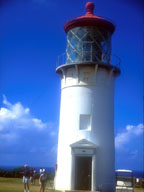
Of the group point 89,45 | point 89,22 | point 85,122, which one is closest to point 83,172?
point 85,122

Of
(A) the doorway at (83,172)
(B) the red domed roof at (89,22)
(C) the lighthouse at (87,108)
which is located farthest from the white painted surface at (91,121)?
(B) the red domed roof at (89,22)

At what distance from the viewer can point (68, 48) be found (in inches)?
914

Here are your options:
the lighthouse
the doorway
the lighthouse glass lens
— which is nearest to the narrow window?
the lighthouse

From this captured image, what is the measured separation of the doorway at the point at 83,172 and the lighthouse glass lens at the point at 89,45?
275 inches

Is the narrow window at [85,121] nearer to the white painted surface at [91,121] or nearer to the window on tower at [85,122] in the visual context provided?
the window on tower at [85,122]

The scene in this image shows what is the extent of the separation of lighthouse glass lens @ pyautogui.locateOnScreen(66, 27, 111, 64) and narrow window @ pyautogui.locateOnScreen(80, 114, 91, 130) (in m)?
3.98

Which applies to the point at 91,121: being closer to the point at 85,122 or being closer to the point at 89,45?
the point at 85,122

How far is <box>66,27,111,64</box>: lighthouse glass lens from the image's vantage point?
868 inches

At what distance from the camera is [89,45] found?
2202cm

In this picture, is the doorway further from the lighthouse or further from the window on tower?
the window on tower

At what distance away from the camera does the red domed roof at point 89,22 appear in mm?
22078

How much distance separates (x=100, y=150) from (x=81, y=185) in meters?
2.77

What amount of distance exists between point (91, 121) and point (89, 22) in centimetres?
712

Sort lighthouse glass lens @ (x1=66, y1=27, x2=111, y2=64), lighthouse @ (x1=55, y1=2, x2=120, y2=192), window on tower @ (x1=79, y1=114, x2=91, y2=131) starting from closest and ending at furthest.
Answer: lighthouse @ (x1=55, y1=2, x2=120, y2=192) < window on tower @ (x1=79, y1=114, x2=91, y2=131) < lighthouse glass lens @ (x1=66, y1=27, x2=111, y2=64)
